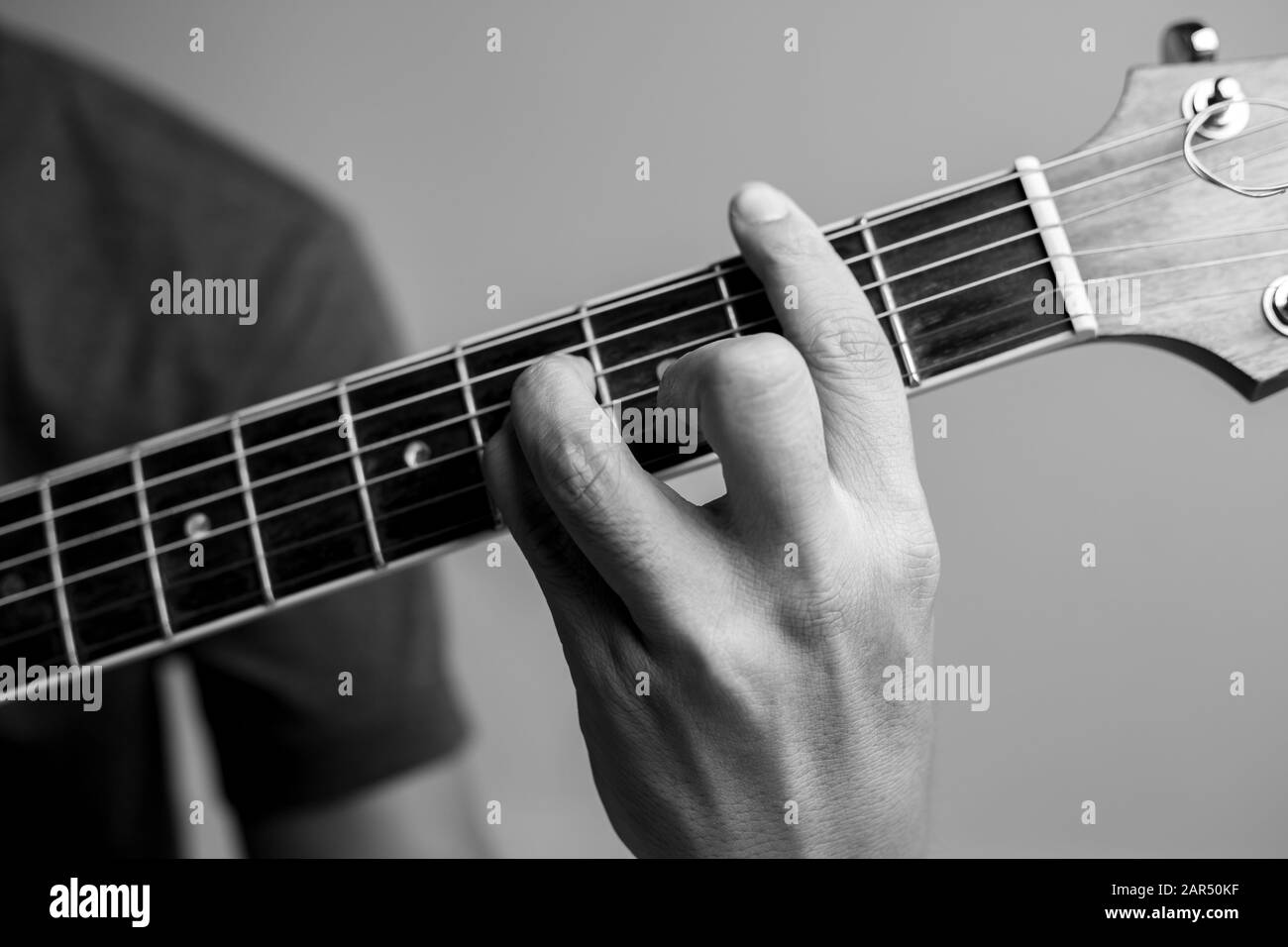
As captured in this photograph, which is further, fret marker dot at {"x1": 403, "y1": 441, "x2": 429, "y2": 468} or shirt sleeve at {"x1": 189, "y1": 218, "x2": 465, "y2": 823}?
shirt sleeve at {"x1": 189, "y1": 218, "x2": 465, "y2": 823}

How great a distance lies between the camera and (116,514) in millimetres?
667

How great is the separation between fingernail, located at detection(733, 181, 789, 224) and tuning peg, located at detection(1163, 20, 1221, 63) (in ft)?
0.83

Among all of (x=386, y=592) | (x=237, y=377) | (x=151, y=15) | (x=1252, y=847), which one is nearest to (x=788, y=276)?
(x=386, y=592)

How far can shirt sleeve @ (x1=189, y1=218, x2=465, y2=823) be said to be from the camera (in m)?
1.01

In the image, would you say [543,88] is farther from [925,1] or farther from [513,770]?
[513,770]

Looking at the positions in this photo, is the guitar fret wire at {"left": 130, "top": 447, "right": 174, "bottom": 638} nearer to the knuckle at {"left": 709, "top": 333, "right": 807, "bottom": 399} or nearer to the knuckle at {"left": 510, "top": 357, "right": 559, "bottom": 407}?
the knuckle at {"left": 510, "top": 357, "right": 559, "bottom": 407}

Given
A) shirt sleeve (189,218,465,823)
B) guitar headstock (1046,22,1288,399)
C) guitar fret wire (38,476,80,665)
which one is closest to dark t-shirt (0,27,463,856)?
shirt sleeve (189,218,465,823)

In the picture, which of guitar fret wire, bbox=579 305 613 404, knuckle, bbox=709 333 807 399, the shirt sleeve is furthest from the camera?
the shirt sleeve

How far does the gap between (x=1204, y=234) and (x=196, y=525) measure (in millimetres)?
611

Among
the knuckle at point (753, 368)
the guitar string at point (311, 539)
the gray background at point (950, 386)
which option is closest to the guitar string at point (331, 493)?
the guitar string at point (311, 539)

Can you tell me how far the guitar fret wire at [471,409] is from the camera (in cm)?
63

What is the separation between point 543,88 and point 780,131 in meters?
Answer: 0.31

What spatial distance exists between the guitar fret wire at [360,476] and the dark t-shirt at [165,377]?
0.43 m

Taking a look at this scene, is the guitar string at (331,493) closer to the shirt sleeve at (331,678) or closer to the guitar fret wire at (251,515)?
the guitar fret wire at (251,515)
